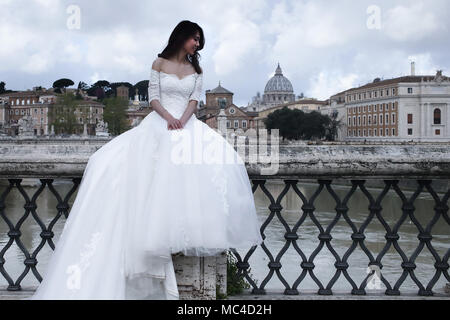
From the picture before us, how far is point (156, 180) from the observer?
2303mm

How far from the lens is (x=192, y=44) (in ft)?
8.73

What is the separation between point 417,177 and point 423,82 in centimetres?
7201

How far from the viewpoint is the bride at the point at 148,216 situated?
223 cm

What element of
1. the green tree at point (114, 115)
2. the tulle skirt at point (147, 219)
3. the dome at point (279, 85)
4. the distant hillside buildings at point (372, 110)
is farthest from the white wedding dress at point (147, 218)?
the dome at point (279, 85)

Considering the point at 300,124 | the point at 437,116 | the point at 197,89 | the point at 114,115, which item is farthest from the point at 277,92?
the point at 197,89

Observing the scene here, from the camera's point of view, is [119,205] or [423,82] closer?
[119,205]

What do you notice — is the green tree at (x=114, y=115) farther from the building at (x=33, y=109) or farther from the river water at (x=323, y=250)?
the river water at (x=323, y=250)

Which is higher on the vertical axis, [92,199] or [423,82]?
[423,82]

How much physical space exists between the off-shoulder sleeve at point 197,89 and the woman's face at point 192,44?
0.45 ft

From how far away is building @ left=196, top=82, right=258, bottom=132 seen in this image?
92.5 meters

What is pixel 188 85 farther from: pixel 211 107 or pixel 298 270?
pixel 211 107
